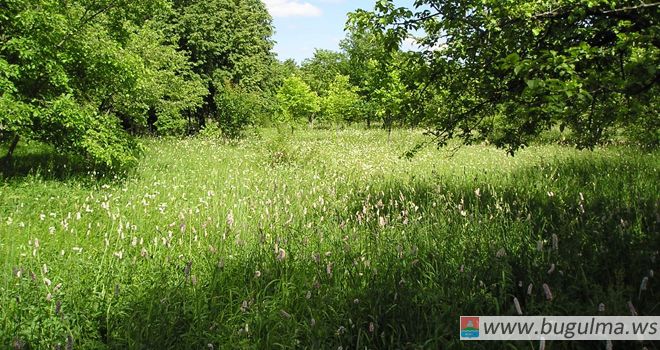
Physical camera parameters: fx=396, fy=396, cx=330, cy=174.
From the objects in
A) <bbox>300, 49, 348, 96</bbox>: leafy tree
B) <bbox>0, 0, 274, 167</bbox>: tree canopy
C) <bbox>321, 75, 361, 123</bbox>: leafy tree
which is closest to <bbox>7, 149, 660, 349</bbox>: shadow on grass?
<bbox>0, 0, 274, 167</bbox>: tree canopy

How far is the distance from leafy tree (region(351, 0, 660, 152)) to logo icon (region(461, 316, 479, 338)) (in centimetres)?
190

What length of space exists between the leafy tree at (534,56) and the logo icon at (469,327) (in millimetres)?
1899

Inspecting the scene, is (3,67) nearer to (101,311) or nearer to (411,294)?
(101,311)

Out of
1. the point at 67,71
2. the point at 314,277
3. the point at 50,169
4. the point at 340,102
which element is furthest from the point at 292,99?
the point at 314,277

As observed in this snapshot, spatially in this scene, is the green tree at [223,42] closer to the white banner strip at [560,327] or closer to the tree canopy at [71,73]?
the tree canopy at [71,73]

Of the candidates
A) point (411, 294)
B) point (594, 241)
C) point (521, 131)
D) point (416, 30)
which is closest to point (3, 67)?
point (416, 30)

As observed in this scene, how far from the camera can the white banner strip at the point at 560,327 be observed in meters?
2.80

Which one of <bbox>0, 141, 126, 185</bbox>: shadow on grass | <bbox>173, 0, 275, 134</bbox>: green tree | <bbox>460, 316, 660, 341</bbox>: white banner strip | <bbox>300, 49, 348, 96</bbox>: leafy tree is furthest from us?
<bbox>300, 49, 348, 96</bbox>: leafy tree

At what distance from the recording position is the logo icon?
3.06 meters

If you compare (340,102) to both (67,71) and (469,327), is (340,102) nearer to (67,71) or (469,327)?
(67,71)

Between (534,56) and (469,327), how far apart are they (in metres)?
2.56

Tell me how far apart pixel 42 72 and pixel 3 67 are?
1124mm

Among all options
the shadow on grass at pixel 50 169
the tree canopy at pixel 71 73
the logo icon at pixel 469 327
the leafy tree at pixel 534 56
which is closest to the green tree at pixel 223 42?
the shadow on grass at pixel 50 169

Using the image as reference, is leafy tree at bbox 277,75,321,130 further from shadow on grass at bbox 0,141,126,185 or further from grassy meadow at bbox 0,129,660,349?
grassy meadow at bbox 0,129,660,349
